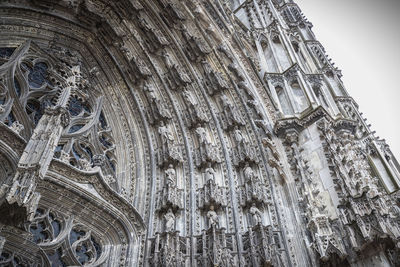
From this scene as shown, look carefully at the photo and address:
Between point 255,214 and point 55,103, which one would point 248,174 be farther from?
point 55,103

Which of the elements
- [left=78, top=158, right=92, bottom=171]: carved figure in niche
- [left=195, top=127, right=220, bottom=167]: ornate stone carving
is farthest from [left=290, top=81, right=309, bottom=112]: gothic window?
[left=78, top=158, right=92, bottom=171]: carved figure in niche

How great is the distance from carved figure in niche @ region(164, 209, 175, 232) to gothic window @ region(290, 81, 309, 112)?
11.7ft

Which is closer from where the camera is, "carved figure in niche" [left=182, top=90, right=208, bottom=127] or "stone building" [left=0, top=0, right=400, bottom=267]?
"stone building" [left=0, top=0, right=400, bottom=267]

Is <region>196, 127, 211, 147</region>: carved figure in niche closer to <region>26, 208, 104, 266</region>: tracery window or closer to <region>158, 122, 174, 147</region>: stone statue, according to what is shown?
<region>158, 122, 174, 147</region>: stone statue

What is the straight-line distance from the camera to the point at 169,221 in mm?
7129

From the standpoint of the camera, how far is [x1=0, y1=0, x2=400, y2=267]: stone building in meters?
6.25

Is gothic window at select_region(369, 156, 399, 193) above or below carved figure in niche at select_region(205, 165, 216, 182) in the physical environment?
above

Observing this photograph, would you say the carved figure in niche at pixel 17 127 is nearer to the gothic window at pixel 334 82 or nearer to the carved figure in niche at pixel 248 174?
the carved figure in niche at pixel 248 174

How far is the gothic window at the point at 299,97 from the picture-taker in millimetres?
8598

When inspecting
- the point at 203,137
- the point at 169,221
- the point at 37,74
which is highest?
the point at 37,74

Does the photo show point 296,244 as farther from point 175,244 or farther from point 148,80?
point 148,80

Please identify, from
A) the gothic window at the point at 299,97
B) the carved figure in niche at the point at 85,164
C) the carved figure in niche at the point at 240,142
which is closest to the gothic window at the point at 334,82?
the gothic window at the point at 299,97

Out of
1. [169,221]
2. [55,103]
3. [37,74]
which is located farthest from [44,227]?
[37,74]

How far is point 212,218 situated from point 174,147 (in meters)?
2.13
